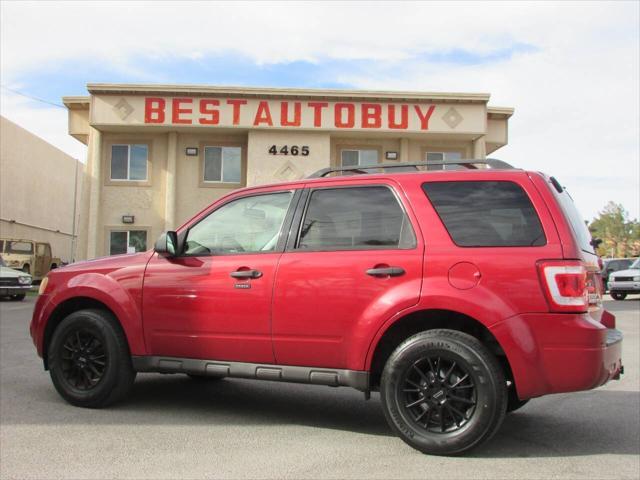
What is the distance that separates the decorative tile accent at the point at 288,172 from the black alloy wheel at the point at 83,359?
18582 millimetres

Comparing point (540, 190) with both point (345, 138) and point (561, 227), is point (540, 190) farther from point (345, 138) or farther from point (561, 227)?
point (345, 138)

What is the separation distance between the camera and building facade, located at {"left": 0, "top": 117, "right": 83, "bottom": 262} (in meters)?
39.3

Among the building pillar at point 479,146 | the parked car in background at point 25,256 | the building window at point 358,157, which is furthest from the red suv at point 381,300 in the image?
the parked car in background at point 25,256

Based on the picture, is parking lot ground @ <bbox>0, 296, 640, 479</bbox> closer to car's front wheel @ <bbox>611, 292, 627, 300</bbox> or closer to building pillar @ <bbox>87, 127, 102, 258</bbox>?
building pillar @ <bbox>87, 127, 102, 258</bbox>

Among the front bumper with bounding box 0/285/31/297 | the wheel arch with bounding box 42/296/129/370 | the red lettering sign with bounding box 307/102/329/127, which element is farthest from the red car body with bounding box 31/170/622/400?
the red lettering sign with bounding box 307/102/329/127

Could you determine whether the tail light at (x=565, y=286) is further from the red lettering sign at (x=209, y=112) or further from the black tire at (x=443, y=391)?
the red lettering sign at (x=209, y=112)

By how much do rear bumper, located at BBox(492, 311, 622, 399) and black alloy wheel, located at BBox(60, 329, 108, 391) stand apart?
3.27 meters

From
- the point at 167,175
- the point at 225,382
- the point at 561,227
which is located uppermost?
the point at 167,175

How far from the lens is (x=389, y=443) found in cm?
459

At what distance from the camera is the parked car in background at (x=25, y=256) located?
25.0m

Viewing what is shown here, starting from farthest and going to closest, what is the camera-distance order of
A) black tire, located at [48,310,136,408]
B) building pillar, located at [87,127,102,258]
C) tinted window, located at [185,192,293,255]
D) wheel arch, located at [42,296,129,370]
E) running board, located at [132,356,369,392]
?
building pillar, located at [87,127,102,258]
wheel arch, located at [42,296,129,370]
black tire, located at [48,310,136,408]
tinted window, located at [185,192,293,255]
running board, located at [132,356,369,392]

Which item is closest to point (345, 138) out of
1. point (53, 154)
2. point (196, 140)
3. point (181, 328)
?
point (196, 140)

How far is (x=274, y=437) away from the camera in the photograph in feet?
15.5

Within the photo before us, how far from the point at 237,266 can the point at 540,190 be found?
2211 mm
